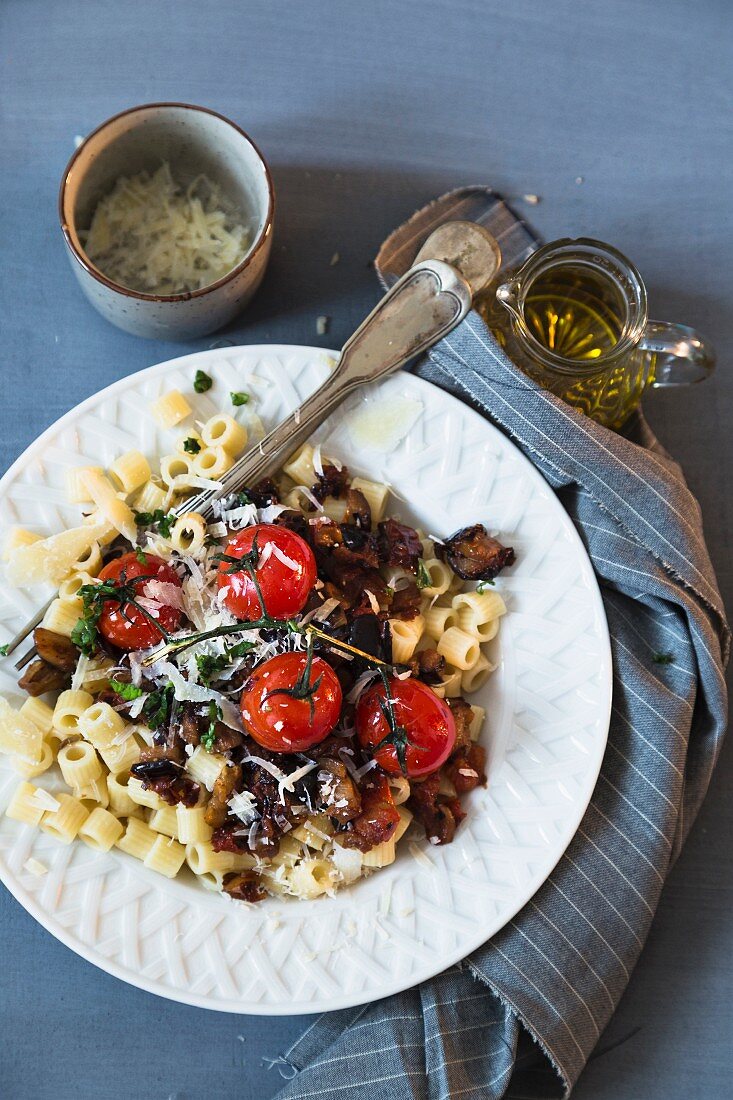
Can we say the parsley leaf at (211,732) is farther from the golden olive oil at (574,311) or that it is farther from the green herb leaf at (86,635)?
the golden olive oil at (574,311)

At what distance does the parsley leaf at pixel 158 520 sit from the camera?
6.56 ft

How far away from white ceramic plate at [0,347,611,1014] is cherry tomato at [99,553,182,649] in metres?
0.20

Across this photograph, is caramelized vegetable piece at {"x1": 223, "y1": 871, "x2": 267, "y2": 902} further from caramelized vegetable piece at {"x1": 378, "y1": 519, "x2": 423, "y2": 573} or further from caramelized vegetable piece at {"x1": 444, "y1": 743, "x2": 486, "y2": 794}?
caramelized vegetable piece at {"x1": 378, "y1": 519, "x2": 423, "y2": 573}

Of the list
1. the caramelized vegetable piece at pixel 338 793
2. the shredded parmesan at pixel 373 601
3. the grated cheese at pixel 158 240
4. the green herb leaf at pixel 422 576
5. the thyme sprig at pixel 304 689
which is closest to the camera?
the thyme sprig at pixel 304 689

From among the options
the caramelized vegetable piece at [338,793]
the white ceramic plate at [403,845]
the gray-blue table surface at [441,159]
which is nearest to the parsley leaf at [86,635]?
the white ceramic plate at [403,845]

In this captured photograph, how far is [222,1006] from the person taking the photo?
6.06 feet

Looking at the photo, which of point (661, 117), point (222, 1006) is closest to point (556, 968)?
point (222, 1006)

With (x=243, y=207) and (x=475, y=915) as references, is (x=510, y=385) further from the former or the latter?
(x=475, y=915)

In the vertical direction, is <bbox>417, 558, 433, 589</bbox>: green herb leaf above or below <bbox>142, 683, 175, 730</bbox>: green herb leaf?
above

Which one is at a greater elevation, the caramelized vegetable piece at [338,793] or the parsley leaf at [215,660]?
the parsley leaf at [215,660]

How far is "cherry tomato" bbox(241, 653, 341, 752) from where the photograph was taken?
177cm

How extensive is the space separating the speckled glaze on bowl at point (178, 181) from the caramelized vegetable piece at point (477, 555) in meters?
0.76

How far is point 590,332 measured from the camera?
2176 mm

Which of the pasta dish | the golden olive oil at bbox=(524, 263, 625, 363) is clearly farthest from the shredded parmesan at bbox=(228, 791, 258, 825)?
the golden olive oil at bbox=(524, 263, 625, 363)
